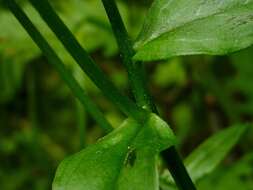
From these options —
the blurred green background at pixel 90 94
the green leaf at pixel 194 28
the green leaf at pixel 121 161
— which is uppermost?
the green leaf at pixel 194 28

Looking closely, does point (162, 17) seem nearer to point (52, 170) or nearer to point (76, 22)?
point (76, 22)

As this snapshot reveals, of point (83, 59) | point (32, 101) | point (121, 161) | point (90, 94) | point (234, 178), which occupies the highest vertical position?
point (83, 59)

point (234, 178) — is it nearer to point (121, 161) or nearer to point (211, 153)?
point (211, 153)

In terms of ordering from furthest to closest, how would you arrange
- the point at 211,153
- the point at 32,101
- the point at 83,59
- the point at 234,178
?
the point at 32,101 → the point at 234,178 → the point at 211,153 → the point at 83,59

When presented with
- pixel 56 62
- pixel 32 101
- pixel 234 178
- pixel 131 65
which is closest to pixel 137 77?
pixel 131 65

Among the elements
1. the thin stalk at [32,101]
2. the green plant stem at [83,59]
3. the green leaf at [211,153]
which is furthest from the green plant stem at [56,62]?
the thin stalk at [32,101]

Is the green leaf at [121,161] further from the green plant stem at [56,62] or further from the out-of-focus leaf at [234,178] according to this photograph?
the out-of-focus leaf at [234,178]

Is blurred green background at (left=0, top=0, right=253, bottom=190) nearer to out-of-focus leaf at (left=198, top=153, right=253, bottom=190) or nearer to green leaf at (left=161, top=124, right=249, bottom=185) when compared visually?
out-of-focus leaf at (left=198, top=153, right=253, bottom=190)
